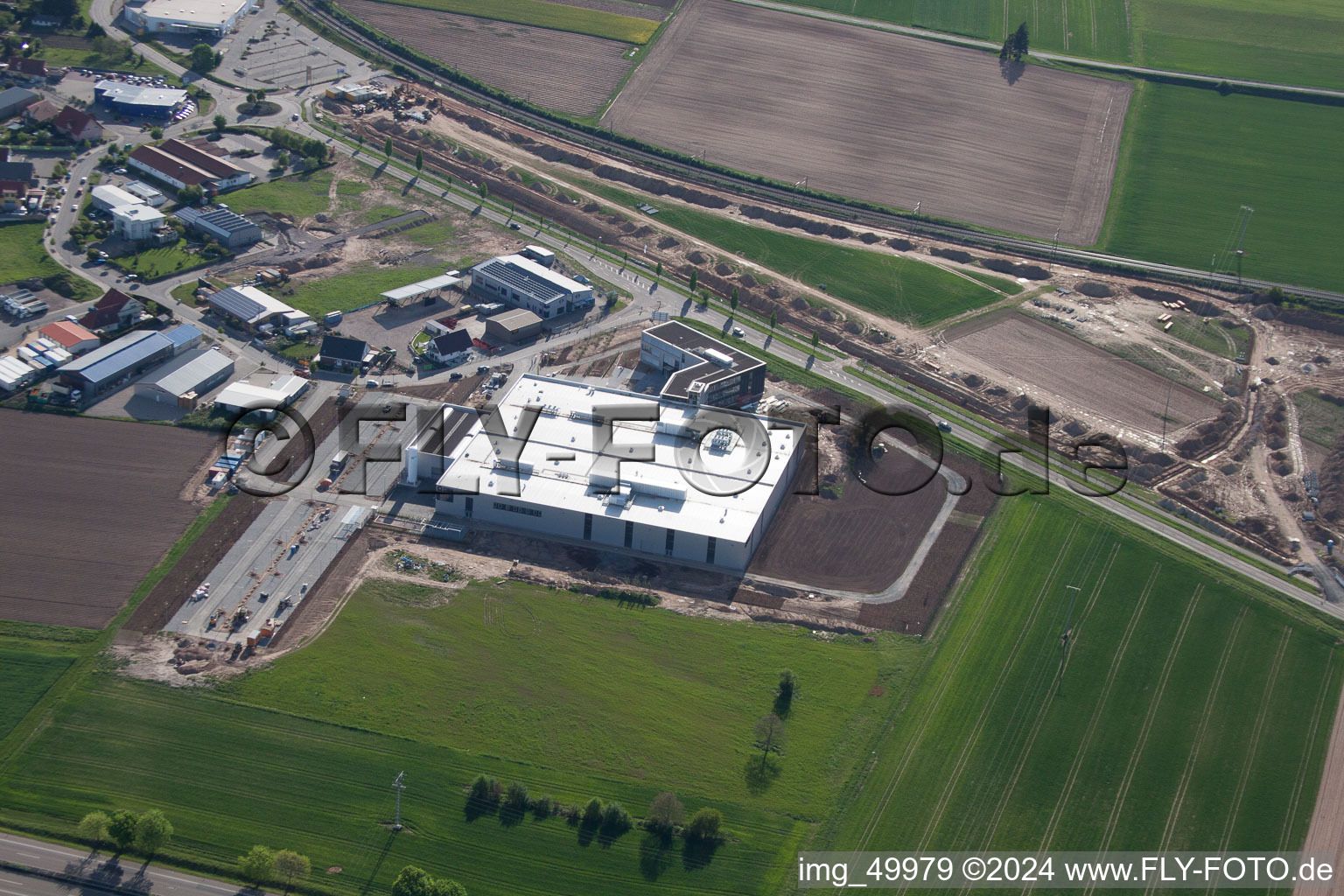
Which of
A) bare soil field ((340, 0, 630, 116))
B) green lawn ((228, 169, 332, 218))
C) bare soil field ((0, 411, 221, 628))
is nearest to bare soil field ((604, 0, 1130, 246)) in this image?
bare soil field ((340, 0, 630, 116))

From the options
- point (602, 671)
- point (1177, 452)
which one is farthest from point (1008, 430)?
point (602, 671)

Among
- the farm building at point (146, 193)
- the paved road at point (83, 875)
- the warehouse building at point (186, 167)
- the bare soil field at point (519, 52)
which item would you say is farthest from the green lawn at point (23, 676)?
the bare soil field at point (519, 52)

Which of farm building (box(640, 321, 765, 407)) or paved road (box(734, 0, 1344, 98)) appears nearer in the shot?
farm building (box(640, 321, 765, 407))

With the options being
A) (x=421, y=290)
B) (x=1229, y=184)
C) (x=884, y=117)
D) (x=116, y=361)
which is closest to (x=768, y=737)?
(x=421, y=290)

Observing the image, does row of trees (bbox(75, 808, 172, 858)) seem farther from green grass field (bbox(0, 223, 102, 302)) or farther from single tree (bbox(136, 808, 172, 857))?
green grass field (bbox(0, 223, 102, 302))

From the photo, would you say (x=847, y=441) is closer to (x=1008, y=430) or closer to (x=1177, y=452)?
(x=1008, y=430)

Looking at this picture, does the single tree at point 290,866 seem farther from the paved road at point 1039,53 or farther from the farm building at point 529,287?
the paved road at point 1039,53

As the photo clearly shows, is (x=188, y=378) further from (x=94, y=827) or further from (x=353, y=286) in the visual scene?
(x=94, y=827)
